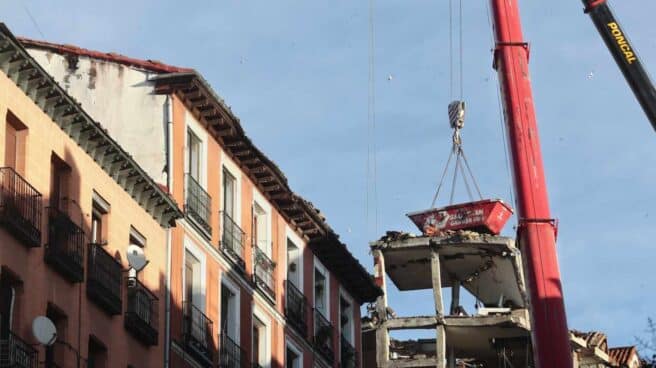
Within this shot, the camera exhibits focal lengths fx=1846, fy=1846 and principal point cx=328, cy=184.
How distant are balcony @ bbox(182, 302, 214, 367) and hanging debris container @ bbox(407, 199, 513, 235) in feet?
67.8

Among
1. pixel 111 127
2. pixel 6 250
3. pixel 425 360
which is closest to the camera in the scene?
pixel 6 250

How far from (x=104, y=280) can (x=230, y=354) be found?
10.1m

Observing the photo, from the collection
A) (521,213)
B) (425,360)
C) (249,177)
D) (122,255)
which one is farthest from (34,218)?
(425,360)

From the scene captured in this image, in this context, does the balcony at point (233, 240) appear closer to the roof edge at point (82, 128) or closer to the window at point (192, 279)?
the window at point (192, 279)

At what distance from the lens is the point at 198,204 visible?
57156 millimetres

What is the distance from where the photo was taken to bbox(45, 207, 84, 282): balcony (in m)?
45.8

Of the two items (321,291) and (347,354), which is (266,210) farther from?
(347,354)

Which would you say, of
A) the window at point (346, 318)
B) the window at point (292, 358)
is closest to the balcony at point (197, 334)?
→ the window at point (292, 358)

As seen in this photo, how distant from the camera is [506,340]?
77562 millimetres

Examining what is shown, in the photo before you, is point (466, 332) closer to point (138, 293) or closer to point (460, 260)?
point (460, 260)

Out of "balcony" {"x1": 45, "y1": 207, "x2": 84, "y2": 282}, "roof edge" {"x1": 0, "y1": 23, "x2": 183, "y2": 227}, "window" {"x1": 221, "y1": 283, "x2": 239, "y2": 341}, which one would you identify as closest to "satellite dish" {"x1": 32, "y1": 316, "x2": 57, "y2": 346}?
"balcony" {"x1": 45, "y1": 207, "x2": 84, "y2": 282}

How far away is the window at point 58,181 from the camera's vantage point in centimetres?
4728

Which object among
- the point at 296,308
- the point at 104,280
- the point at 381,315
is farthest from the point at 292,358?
the point at 104,280

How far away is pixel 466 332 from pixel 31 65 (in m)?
35.4
